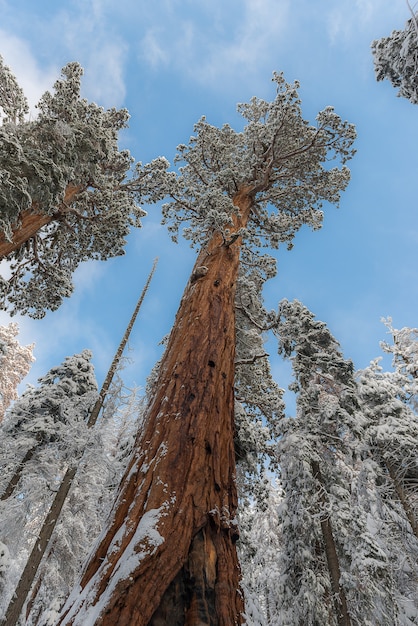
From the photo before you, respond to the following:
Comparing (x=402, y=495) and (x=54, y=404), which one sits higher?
(x=54, y=404)

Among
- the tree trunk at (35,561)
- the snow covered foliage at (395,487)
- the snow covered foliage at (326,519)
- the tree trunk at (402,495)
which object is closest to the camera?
the snow covered foliage at (326,519)

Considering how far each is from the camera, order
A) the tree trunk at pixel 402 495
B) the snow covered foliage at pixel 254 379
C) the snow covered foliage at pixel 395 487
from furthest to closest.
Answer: the snow covered foliage at pixel 395 487
the tree trunk at pixel 402 495
the snow covered foliage at pixel 254 379

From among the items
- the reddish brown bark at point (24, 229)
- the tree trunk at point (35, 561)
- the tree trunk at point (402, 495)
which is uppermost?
the reddish brown bark at point (24, 229)

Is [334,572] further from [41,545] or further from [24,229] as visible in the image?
[24,229]

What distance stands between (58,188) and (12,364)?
22.5 metres

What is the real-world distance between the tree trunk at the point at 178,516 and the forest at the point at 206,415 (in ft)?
0.04

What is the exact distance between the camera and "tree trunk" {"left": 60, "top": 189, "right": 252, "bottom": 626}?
1921 mm

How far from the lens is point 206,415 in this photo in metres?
3.20

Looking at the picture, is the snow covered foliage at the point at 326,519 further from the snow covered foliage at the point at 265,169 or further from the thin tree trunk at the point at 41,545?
the thin tree trunk at the point at 41,545

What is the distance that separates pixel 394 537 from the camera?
496 inches

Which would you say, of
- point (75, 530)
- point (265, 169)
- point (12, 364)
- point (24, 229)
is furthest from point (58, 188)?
point (12, 364)

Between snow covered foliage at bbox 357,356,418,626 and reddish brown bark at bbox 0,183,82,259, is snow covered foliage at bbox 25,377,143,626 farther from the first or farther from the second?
snow covered foliage at bbox 357,356,418,626

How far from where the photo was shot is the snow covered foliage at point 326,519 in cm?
970

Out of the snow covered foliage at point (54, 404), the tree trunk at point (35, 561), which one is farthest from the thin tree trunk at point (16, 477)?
the tree trunk at point (35, 561)
